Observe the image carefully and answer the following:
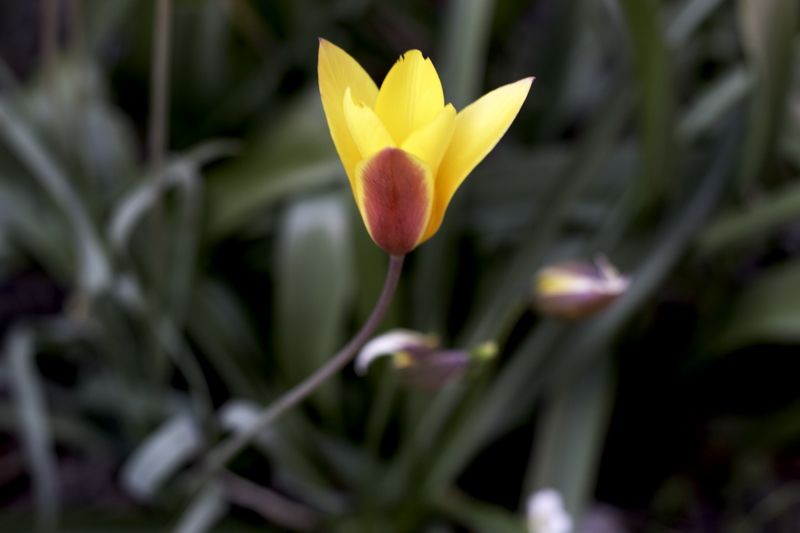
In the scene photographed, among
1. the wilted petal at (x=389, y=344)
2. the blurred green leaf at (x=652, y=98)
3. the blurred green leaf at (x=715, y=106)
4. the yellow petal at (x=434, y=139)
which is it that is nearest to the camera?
the yellow petal at (x=434, y=139)

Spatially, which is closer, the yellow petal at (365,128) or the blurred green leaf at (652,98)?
the yellow petal at (365,128)

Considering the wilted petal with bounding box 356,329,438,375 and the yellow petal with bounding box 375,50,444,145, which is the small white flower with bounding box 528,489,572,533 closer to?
the wilted petal with bounding box 356,329,438,375

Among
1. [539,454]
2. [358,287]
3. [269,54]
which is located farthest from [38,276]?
[539,454]

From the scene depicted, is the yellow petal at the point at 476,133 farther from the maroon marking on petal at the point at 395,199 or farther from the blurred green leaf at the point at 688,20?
the blurred green leaf at the point at 688,20

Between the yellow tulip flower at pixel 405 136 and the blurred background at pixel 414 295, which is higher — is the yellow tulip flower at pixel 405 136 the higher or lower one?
the lower one

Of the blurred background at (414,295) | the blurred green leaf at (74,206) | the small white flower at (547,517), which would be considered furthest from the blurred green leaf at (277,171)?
the small white flower at (547,517)

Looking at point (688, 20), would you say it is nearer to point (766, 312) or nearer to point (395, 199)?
point (766, 312)

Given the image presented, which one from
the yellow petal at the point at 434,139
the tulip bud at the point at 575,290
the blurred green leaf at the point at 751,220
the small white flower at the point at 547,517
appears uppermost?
the blurred green leaf at the point at 751,220

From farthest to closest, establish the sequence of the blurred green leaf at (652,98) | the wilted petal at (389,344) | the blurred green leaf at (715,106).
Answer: the blurred green leaf at (715,106) < the blurred green leaf at (652,98) < the wilted petal at (389,344)
